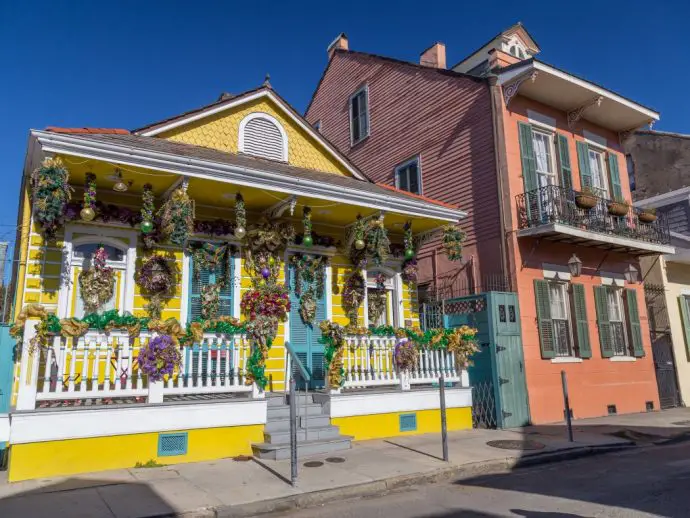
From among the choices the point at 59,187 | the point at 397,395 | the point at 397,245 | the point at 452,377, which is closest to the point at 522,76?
the point at 397,245

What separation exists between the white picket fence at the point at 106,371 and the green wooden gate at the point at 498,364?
540 centimetres

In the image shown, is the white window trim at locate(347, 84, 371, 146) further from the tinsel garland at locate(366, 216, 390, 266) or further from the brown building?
the tinsel garland at locate(366, 216, 390, 266)

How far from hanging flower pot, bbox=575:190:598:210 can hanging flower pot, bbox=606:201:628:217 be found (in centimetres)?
98

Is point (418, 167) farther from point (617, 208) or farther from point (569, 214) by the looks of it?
point (617, 208)

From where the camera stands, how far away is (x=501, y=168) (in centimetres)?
1270

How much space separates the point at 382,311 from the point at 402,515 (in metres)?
6.64

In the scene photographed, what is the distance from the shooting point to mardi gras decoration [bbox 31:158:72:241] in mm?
7340

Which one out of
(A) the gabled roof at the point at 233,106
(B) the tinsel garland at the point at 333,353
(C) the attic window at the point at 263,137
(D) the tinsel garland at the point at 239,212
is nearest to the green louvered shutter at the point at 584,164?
(A) the gabled roof at the point at 233,106

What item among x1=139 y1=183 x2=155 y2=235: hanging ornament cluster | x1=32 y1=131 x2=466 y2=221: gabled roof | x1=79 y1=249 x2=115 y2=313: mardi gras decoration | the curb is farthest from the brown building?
x1=79 y1=249 x2=115 y2=313: mardi gras decoration

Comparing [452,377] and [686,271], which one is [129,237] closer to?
[452,377]

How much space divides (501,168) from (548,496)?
838 cm

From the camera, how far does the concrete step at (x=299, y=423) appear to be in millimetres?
8156

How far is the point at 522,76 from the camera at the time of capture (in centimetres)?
1253

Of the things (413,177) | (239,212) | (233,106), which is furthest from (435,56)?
(239,212)
